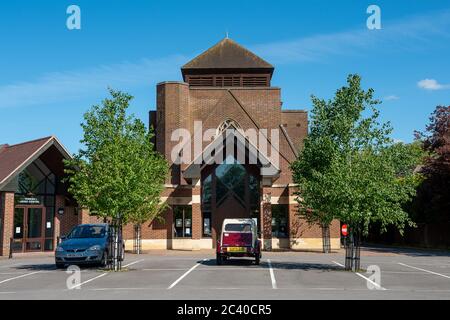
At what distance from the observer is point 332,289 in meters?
13.6

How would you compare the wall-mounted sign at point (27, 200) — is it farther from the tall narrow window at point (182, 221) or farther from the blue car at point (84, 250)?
the blue car at point (84, 250)

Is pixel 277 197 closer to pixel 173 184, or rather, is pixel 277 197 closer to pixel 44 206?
pixel 173 184

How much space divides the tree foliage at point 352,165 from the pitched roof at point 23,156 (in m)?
13.7

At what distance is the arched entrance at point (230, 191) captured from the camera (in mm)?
34469

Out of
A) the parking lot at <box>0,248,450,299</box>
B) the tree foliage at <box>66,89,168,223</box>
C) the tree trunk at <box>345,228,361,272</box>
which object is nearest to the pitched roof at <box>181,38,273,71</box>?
the tree foliage at <box>66,89,168,223</box>

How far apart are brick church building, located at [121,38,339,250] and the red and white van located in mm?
11385

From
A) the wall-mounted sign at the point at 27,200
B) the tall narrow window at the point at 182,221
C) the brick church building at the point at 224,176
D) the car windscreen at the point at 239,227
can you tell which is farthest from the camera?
the tall narrow window at the point at 182,221

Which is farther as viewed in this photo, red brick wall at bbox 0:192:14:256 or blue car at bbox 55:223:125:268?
red brick wall at bbox 0:192:14:256

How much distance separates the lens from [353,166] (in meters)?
18.8

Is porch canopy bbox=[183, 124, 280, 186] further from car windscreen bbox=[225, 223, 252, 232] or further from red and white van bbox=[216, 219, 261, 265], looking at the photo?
red and white van bbox=[216, 219, 261, 265]

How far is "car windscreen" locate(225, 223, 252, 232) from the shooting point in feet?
70.2

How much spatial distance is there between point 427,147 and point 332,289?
86.8 ft

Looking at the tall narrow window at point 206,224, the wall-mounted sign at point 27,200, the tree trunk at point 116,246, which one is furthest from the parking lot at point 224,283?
the tall narrow window at point 206,224
